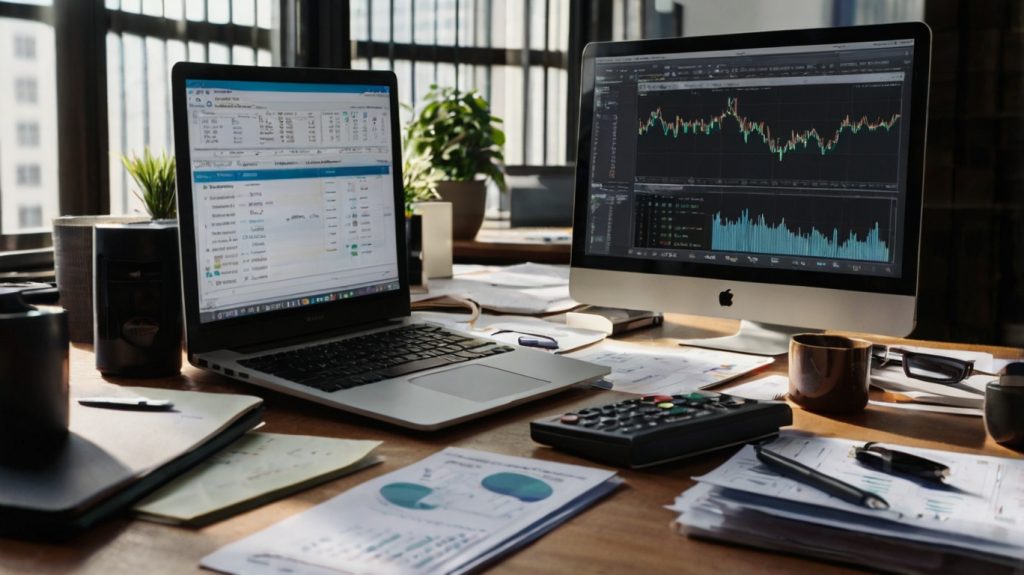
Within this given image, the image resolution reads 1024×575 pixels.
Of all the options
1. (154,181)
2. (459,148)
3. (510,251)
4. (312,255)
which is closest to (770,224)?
(312,255)

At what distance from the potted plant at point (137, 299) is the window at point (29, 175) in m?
1.14

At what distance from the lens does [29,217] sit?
6.98ft

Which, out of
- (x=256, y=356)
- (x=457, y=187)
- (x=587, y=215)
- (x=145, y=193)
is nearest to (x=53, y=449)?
(x=256, y=356)

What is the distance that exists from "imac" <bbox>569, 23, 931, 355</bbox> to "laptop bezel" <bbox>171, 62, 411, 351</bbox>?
30 centimetres

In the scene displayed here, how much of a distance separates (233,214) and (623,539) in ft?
2.16

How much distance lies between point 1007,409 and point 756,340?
51 centimetres

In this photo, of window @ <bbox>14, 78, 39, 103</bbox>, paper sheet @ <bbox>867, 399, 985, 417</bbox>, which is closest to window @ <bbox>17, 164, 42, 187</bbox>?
window @ <bbox>14, 78, 39, 103</bbox>

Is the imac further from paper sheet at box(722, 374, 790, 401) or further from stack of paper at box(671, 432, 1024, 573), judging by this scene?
stack of paper at box(671, 432, 1024, 573)

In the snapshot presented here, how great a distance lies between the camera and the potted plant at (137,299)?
3.66 feet

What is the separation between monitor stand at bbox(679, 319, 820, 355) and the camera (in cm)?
137

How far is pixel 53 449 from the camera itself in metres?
0.76

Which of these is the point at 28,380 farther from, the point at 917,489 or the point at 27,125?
the point at 27,125

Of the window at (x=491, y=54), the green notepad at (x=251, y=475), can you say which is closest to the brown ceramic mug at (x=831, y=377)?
the green notepad at (x=251, y=475)

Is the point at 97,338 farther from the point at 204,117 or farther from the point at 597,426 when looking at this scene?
the point at 597,426
